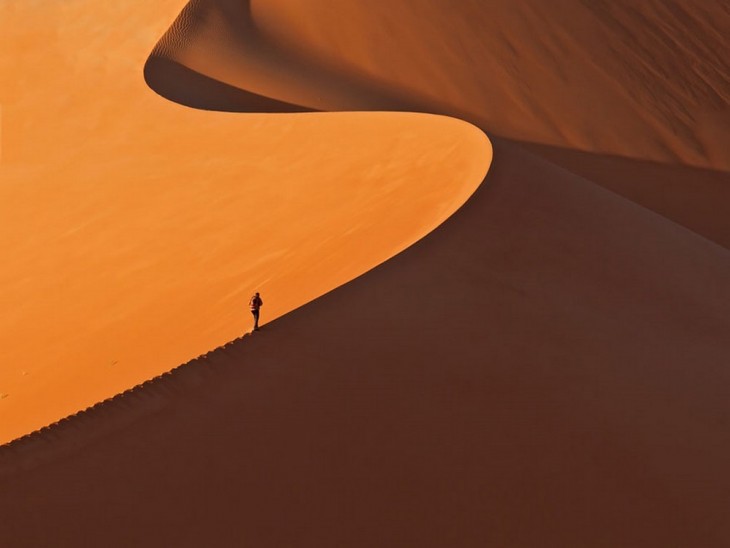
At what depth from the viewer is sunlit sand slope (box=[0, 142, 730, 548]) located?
548 centimetres

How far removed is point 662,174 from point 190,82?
24.9ft

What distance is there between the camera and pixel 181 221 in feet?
34.7

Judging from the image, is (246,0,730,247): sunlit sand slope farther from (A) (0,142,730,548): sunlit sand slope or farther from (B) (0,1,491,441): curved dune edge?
(A) (0,142,730,548): sunlit sand slope

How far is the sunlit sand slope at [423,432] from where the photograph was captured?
5477mm

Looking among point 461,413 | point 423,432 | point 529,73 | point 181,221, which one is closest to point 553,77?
point 529,73

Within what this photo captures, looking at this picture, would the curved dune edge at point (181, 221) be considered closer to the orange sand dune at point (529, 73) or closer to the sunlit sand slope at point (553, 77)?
the orange sand dune at point (529, 73)

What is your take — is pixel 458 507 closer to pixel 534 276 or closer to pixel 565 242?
pixel 534 276

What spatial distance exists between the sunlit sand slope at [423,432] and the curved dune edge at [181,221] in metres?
0.60

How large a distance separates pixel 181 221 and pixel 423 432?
4.98m

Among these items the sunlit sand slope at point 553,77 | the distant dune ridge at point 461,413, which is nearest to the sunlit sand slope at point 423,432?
the distant dune ridge at point 461,413

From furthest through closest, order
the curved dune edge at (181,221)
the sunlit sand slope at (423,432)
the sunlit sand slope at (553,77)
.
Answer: the sunlit sand slope at (553,77)
the curved dune edge at (181,221)
the sunlit sand slope at (423,432)

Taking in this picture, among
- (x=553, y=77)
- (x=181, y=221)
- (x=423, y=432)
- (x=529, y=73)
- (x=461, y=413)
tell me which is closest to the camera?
(x=423, y=432)

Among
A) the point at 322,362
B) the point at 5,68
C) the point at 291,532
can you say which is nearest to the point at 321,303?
the point at 322,362

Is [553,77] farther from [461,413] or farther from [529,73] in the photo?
[461,413]
